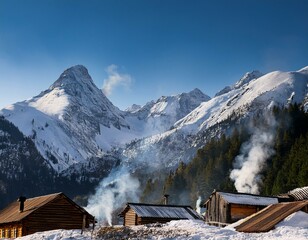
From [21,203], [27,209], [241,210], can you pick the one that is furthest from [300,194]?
[21,203]

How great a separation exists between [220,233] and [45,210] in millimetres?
26156

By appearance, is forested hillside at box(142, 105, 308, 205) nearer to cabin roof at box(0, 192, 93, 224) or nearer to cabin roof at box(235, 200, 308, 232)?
cabin roof at box(0, 192, 93, 224)

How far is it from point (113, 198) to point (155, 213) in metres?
99.7

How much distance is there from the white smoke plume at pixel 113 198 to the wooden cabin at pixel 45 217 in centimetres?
7341

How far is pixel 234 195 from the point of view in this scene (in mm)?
58531

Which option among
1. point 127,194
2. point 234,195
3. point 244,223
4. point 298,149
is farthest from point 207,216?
point 127,194

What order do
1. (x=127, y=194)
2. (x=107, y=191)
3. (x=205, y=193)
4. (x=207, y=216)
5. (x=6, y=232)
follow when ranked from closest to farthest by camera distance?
(x=6, y=232) → (x=207, y=216) → (x=205, y=193) → (x=127, y=194) → (x=107, y=191)

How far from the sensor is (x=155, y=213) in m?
60.0

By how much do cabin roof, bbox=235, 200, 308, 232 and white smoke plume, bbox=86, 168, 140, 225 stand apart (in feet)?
304

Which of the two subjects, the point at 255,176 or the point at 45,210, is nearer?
the point at 45,210

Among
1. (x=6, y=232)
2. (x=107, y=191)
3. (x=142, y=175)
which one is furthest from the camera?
(x=142, y=175)

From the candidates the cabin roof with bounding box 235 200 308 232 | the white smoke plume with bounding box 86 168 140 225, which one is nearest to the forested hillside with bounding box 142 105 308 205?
the white smoke plume with bounding box 86 168 140 225

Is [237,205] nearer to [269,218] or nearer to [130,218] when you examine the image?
[130,218]

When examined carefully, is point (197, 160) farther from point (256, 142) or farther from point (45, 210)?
point (45, 210)
